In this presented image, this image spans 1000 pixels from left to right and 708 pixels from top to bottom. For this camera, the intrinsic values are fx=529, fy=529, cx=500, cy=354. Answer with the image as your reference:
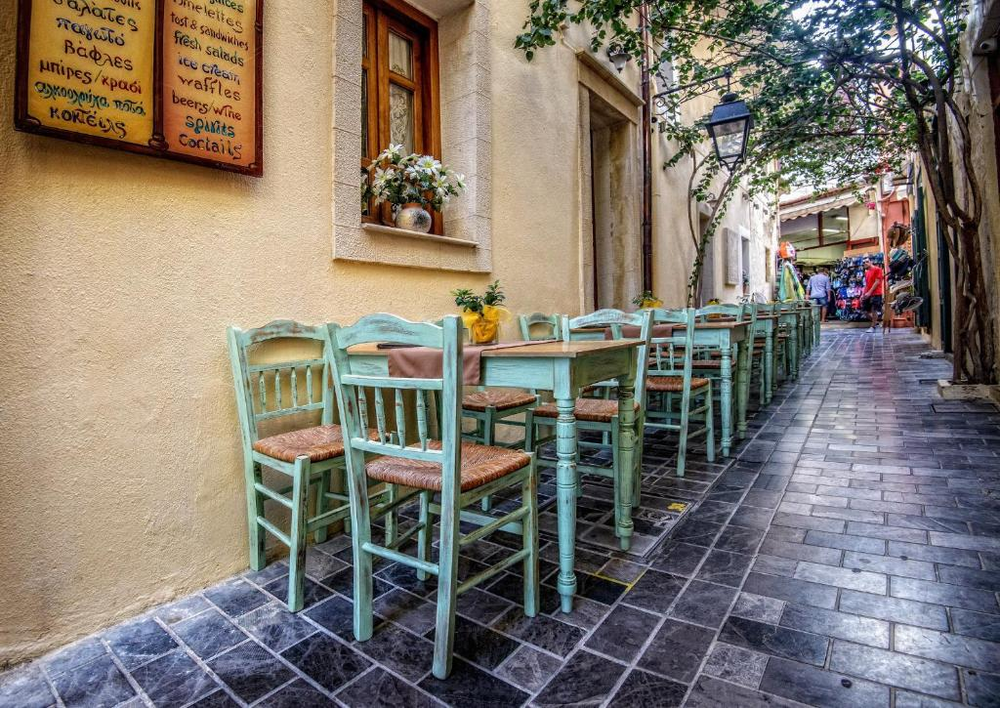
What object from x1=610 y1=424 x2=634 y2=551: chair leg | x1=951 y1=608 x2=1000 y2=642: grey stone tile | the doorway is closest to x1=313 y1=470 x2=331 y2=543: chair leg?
x1=610 y1=424 x2=634 y2=551: chair leg

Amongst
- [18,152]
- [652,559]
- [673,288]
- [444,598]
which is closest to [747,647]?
[652,559]

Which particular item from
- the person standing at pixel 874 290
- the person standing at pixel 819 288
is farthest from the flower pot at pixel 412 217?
the person standing at pixel 819 288

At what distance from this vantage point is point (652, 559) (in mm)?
1985

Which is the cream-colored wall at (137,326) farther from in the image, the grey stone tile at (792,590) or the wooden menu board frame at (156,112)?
the grey stone tile at (792,590)

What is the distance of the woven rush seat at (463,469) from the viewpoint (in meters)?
1.47

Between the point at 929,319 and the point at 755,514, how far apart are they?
8992 millimetres

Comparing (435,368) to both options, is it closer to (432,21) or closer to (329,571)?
(329,571)

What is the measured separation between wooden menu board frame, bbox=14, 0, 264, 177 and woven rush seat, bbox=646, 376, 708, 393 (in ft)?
7.48

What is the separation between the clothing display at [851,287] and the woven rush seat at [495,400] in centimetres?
1565

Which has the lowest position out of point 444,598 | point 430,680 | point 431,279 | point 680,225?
point 430,680

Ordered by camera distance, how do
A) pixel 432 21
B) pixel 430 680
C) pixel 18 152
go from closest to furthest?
pixel 430 680, pixel 18 152, pixel 432 21

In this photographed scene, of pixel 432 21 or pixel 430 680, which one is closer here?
pixel 430 680

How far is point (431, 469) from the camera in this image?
5.10 feet

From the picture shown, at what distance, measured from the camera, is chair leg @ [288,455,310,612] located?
5.67 ft
